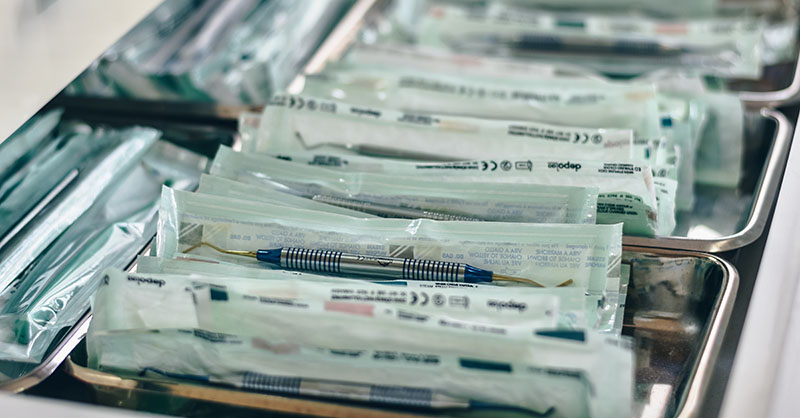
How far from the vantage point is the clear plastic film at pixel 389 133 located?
3.50 feet

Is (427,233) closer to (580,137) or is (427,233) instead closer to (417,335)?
(417,335)

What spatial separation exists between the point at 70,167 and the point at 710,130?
3.01 feet

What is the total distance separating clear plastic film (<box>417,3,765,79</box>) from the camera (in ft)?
4.57

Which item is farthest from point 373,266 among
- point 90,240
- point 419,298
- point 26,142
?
point 26,142

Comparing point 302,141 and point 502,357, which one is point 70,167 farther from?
point 502,357

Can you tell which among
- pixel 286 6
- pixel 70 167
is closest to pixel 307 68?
pixel 286 6

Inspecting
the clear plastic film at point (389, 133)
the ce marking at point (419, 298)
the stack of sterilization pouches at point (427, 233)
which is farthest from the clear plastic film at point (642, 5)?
the ce marking at point (419, 298)

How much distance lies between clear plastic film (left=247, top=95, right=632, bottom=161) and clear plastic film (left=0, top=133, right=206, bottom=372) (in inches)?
5.9

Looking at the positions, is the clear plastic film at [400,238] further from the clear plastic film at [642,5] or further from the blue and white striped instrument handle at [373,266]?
the clear plastic film at [642,5]

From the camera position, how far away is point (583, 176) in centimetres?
97

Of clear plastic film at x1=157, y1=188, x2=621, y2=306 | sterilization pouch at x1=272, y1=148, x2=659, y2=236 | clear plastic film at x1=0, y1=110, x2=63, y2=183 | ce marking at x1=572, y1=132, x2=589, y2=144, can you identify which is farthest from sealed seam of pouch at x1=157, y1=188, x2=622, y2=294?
clear plastic film at x1=0, y1=110, x2=63, y2=183

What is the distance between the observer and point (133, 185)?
3.72 ft

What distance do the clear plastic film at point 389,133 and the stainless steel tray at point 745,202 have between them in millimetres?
191

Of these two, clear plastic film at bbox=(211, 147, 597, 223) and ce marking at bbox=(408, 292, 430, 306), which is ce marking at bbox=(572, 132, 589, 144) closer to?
clear plastic film at bbox=(211, 147, 597, 223)
